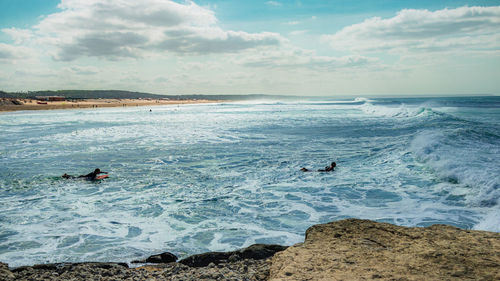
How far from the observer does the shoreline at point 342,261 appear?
318cm

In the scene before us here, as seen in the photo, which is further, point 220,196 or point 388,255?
point 220,196

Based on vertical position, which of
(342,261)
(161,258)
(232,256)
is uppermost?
(342,261)

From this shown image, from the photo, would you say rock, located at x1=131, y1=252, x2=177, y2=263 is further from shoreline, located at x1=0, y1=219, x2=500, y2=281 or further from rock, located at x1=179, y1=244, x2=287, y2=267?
rock, located at x1=179, y1=244, x2=287, y2=267

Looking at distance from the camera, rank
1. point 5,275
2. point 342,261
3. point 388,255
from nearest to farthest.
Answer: point 342,261
point 388,255
point 5,275

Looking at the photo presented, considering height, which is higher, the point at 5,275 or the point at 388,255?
the point at 388,255

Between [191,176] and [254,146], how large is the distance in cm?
708

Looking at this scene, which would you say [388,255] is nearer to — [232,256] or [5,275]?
[232,256]

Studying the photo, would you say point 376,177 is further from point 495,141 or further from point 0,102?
point 0,102

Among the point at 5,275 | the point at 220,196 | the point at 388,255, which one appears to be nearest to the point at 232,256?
the point at 388,255

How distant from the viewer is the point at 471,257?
134 inches

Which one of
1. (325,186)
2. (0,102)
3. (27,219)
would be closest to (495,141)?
(325,186)

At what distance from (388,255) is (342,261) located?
1.86 feet

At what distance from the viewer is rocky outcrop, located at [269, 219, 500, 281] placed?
3.13 meters

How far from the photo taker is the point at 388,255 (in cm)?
355
